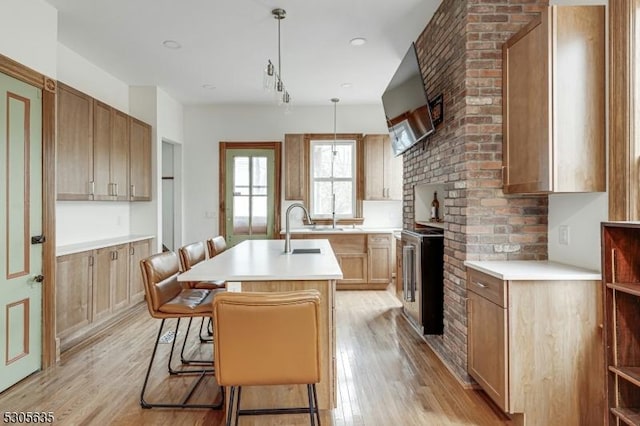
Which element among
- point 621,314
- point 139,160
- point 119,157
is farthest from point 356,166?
point 621,314

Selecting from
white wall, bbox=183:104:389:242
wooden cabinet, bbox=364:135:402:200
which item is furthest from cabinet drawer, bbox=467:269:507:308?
white wall, bbox=183:104:389:242

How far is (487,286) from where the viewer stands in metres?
2.29

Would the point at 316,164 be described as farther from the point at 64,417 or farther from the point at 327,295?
the point at 64,417

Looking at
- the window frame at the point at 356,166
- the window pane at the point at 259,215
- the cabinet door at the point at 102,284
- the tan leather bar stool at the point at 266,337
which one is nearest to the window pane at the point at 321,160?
the window frame at the point at 356,166

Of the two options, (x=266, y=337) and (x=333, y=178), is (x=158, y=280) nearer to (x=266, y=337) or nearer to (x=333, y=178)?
(x=266, y=337)

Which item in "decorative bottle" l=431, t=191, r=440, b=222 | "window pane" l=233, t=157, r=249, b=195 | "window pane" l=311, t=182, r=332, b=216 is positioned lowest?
"decorative bottle" l=431, t=191, r=440, b=222

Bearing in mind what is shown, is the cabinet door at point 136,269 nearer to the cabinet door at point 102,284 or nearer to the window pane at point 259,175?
the cabinet door at point 102,284

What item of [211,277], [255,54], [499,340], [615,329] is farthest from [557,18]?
[255,54]

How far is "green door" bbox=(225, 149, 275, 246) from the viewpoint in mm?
6105

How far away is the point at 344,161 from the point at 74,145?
378 centimetres

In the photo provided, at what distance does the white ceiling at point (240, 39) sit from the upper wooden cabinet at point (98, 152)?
0.60m

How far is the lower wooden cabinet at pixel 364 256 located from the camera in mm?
5469

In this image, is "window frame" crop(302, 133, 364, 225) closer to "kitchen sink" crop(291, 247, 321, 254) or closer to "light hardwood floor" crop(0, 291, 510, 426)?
"light hardwood floor" crop(0, 291, 510, 426)

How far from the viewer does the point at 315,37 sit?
3.68 m
